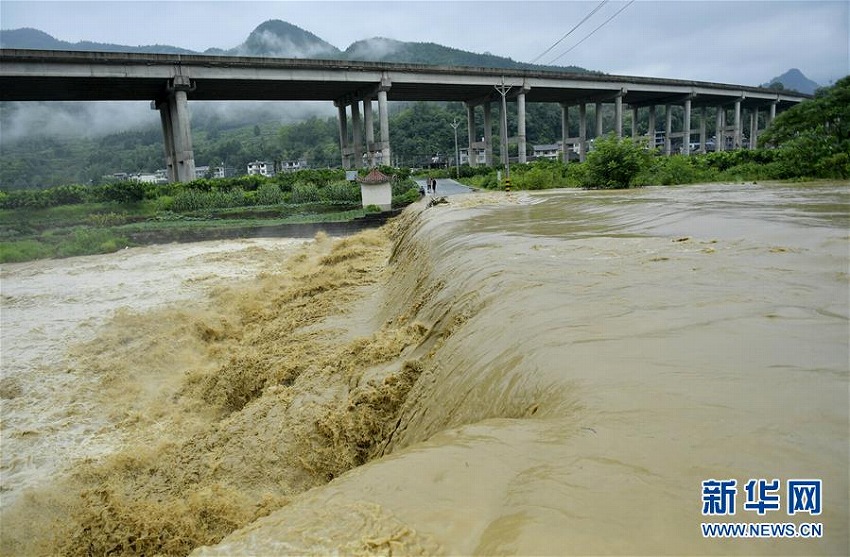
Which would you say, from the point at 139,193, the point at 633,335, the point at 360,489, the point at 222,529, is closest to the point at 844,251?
the point at 633,335

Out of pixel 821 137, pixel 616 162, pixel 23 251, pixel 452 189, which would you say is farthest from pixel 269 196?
pixel 821 137

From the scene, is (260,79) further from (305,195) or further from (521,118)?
(521,118)

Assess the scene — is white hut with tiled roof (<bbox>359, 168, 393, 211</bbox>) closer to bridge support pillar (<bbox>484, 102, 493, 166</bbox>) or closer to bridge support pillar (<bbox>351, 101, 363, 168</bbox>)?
bridge support pillar (<bbox>351, 101, 363, 168</bbox>)

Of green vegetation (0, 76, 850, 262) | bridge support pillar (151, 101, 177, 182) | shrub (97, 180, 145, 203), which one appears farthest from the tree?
bridge support pillar (151, 101, 177, 182)

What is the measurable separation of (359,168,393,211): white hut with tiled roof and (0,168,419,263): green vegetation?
1082mm

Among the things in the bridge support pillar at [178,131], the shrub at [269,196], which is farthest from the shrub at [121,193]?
the shrub at [269,196]

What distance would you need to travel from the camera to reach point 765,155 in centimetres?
3338

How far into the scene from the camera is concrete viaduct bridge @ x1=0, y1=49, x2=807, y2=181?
108 feet

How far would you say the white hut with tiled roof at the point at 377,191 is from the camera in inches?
1187

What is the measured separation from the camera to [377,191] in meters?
30.3

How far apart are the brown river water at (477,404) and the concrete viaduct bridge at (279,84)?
2761 centimetres

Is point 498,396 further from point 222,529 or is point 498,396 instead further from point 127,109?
point 127,109

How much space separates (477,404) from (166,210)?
32.6 meters

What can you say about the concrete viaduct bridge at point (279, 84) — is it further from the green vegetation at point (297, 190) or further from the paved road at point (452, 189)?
the paved road at point (452, 189)
